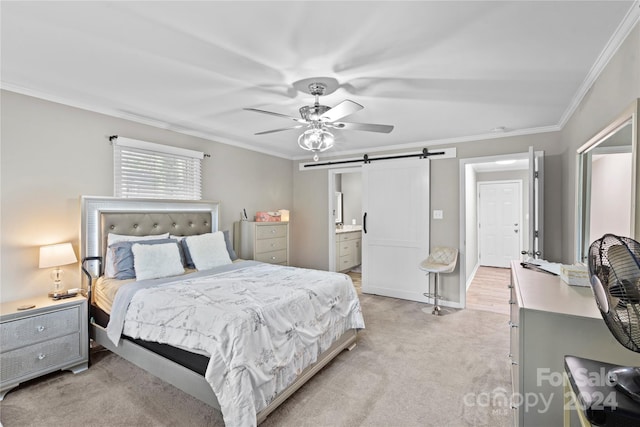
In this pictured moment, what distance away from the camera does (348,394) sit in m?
2.21

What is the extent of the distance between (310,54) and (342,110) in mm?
469

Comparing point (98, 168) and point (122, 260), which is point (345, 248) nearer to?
point (122, 260)

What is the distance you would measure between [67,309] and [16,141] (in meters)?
1.47

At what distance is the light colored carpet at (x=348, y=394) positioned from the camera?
195 cm

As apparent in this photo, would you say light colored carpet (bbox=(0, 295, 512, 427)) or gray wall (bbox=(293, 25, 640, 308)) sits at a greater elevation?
gray wall (bbox=(293, 25, 640, 308))

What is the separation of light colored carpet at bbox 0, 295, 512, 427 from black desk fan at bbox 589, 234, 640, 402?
1.32 metres

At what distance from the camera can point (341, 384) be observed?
2.34m

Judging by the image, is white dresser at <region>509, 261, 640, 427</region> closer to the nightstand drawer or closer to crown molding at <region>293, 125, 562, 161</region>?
crown molding at <region>293, 125, 562, 161</region>

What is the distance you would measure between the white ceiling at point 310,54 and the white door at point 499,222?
399cm

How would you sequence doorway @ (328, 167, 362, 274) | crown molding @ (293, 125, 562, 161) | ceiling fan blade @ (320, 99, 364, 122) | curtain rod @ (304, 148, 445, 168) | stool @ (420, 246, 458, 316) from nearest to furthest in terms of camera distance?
ceiling fan blade @ (320, 99, 364, 122), crown molding @ (293, 125, 562, 161), stool @ (420, 246, 458, 316), curtain rod @ (304, 148, 445, 168), doorway @ (328, 167, 362, 274)

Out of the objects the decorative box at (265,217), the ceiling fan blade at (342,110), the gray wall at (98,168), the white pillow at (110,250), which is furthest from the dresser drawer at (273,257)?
the ceiling fan blade at (342,110)

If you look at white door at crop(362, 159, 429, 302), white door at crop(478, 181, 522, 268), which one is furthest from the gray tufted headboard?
white door at crop(478, 181, 522, 268)

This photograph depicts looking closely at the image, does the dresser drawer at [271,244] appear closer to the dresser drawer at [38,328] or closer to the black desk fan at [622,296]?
the dresser drawer at [38,328]

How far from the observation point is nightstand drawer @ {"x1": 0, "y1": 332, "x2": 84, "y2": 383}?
7.14 feet
